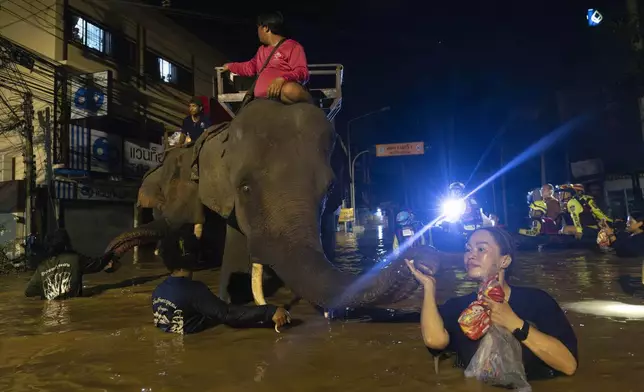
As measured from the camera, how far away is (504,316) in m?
2.67

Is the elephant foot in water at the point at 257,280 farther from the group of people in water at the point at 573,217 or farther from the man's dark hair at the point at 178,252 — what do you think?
the group of people in water at the point at 573,217

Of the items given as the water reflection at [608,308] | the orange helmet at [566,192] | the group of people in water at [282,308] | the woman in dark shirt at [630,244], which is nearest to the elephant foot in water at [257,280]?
the group of people in water at [282,308]

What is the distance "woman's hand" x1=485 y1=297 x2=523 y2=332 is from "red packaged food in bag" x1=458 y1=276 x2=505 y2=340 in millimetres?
32

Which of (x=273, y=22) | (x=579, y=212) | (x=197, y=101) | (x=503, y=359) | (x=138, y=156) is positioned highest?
(x=138, y=156)

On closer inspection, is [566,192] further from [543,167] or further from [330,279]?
[330,279]

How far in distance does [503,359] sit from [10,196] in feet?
51.8

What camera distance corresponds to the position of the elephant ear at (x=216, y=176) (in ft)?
17.3

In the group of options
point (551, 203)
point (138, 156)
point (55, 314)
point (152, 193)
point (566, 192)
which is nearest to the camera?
point (55, 314)

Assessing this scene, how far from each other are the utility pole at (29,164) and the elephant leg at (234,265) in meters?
11.4

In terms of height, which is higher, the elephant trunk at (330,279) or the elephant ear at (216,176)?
the elephant ear at (216,176)

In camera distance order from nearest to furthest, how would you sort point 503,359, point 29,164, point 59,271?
point 503,359
point 59,271
point 29,164

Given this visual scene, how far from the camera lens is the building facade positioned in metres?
14.8

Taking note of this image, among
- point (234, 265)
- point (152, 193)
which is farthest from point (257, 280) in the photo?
point (152, 193)

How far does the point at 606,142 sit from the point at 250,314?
19.2 metres
